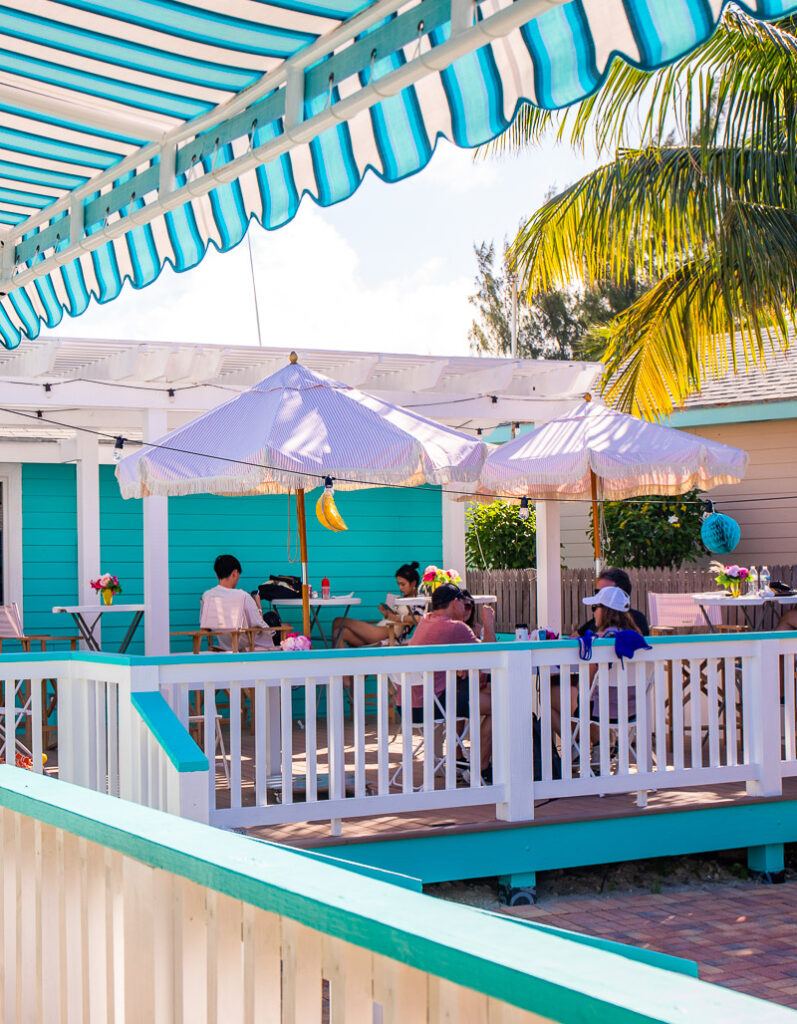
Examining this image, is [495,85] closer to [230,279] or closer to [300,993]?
[300,993]

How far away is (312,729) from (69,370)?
5.55 m

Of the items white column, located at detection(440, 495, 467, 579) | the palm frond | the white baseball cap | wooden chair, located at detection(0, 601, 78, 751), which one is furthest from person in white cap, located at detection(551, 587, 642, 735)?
white column, located at detection(440, 495, 467, 579)

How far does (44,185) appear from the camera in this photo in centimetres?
506

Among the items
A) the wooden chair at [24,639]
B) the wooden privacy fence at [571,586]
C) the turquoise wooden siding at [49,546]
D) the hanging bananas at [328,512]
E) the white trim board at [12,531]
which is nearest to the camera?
the hanging bananas at [328,512]

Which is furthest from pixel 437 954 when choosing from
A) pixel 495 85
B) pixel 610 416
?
pixel 610 416

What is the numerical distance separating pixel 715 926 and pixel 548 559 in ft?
21.7

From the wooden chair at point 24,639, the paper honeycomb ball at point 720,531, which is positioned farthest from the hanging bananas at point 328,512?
the paper honeycomb ball at point 720,531

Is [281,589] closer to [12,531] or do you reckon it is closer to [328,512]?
[12,531]

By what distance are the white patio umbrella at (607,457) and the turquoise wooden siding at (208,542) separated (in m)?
3.10

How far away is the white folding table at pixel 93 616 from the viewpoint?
10.9 metres

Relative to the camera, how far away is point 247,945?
1.85 metres

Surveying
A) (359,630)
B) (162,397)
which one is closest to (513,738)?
(359,630)

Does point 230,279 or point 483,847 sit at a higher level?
point 230,279

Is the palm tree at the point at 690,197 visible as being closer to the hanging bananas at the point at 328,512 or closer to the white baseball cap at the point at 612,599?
the white baseball cap at the point at 612,599
